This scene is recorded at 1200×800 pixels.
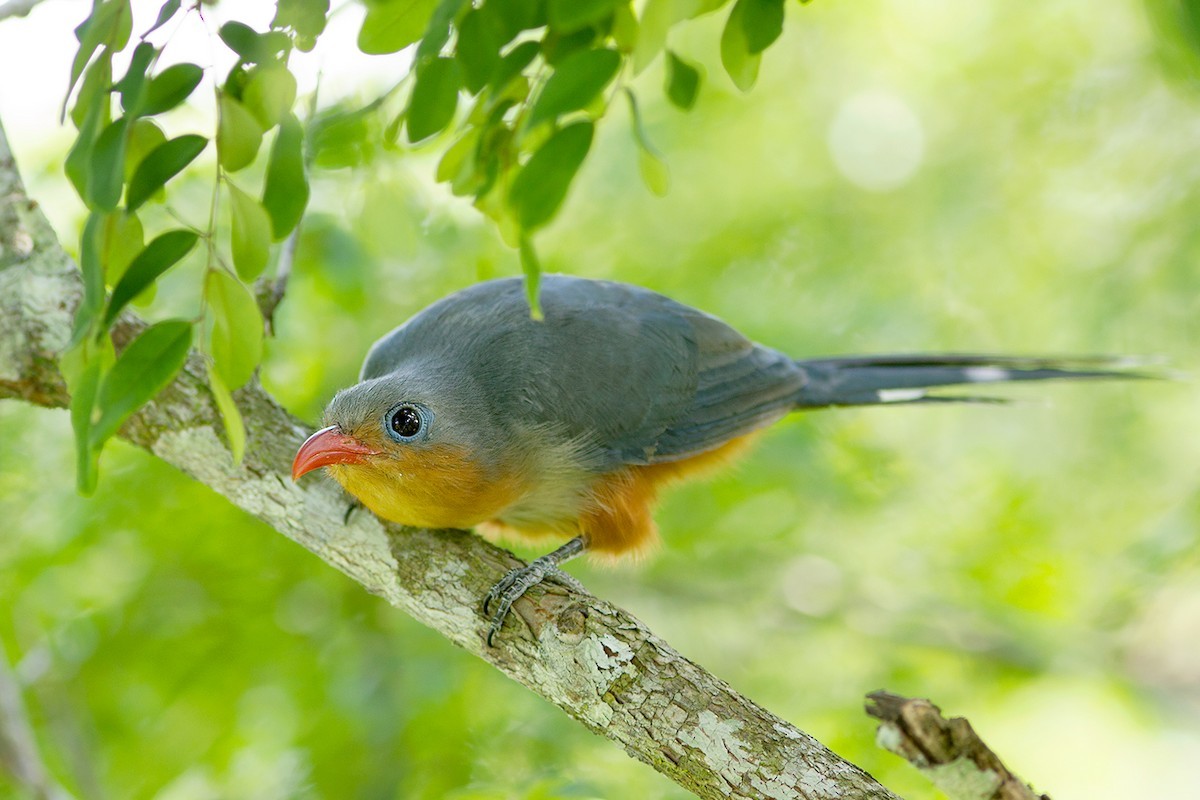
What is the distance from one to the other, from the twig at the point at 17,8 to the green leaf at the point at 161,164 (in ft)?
3.38

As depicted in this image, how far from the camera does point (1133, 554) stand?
165 inches

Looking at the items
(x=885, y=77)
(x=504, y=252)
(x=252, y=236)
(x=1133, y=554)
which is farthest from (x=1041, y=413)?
(x=252, y=236)

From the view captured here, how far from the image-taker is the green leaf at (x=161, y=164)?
5.72 feet

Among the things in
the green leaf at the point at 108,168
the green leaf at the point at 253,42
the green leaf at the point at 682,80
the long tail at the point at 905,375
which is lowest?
the green leaf at the point at 108,168

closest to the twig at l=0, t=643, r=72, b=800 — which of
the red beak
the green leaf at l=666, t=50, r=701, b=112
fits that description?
the red beak

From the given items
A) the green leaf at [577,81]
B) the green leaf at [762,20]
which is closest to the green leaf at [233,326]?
the green leaf at [577,81]

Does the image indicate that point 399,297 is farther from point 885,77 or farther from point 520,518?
point 885,77

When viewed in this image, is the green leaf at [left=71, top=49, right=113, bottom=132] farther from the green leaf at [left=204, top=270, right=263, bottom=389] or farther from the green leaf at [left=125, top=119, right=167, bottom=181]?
the green leaf at [left=204, top=270, right=263, bottom=389]

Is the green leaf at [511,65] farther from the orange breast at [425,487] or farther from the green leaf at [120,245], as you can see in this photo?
the orange breast at [425,487]

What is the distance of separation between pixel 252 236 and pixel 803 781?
1.66 meters

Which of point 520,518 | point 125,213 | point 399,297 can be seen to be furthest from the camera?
point 399,297

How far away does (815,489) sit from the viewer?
193 inches

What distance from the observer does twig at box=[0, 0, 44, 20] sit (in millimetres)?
Result: 2412

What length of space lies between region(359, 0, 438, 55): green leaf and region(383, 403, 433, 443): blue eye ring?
147cm
